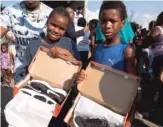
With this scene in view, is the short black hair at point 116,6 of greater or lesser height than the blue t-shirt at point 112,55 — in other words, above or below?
above

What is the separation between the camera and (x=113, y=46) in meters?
2.77

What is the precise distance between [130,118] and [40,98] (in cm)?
63

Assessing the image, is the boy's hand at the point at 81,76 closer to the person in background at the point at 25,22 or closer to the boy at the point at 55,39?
the boy at the point at 55,39

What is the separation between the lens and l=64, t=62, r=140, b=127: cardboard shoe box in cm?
237

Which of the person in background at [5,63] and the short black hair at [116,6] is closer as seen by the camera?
the short black hair at [116,6]

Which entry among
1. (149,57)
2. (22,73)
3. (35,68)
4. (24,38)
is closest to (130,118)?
(35,68)

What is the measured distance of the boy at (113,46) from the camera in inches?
103

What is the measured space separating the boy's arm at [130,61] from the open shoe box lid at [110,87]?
7.6 inches

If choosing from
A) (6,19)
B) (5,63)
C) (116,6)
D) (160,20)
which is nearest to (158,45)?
(160,20)

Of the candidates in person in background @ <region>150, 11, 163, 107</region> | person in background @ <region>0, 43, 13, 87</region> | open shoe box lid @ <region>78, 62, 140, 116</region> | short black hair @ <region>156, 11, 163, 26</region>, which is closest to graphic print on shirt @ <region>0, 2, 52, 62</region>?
open shoe box lid @ <region>78, 62, 140, 116</region>

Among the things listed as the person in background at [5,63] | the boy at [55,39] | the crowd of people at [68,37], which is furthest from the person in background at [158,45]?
the person in background at [5,63]

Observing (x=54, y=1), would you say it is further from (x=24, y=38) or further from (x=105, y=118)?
(x=105, y=118)

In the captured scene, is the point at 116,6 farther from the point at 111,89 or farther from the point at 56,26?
the point at 111,89

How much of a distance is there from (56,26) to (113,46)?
511 mm
